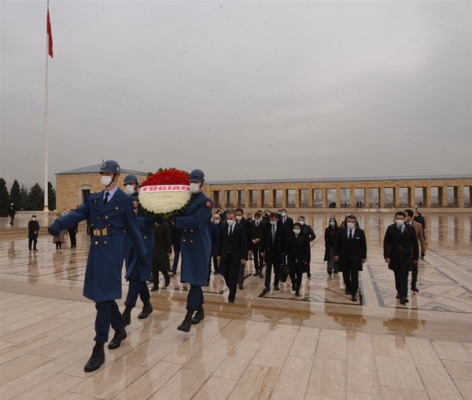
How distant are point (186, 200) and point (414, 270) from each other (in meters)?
5.42

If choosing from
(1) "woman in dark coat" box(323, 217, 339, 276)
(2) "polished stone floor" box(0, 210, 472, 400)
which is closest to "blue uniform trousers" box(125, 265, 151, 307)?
(2) "polished stone floor" box(0, 210, 472, 400)

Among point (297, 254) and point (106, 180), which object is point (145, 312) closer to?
point (106, 180)

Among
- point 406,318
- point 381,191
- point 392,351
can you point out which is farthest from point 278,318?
point 381,191

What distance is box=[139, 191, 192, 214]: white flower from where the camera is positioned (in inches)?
176

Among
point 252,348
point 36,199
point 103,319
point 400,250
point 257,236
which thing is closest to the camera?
point 103,319

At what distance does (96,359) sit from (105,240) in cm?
125

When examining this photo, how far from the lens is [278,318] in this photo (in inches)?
207

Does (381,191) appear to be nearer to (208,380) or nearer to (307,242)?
(307,242)

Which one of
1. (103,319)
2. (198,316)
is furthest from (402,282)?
(103,319)

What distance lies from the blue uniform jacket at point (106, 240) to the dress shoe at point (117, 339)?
675 millimetres

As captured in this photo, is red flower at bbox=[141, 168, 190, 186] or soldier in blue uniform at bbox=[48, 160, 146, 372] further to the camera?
red flower at bbox=[141, 168, 190, 186]

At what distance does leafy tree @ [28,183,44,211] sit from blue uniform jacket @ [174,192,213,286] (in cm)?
6088

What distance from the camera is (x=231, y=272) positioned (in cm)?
640

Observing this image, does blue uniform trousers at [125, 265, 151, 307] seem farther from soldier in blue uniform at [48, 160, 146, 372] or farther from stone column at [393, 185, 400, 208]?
stone column at [393, 185, 400, 208]
